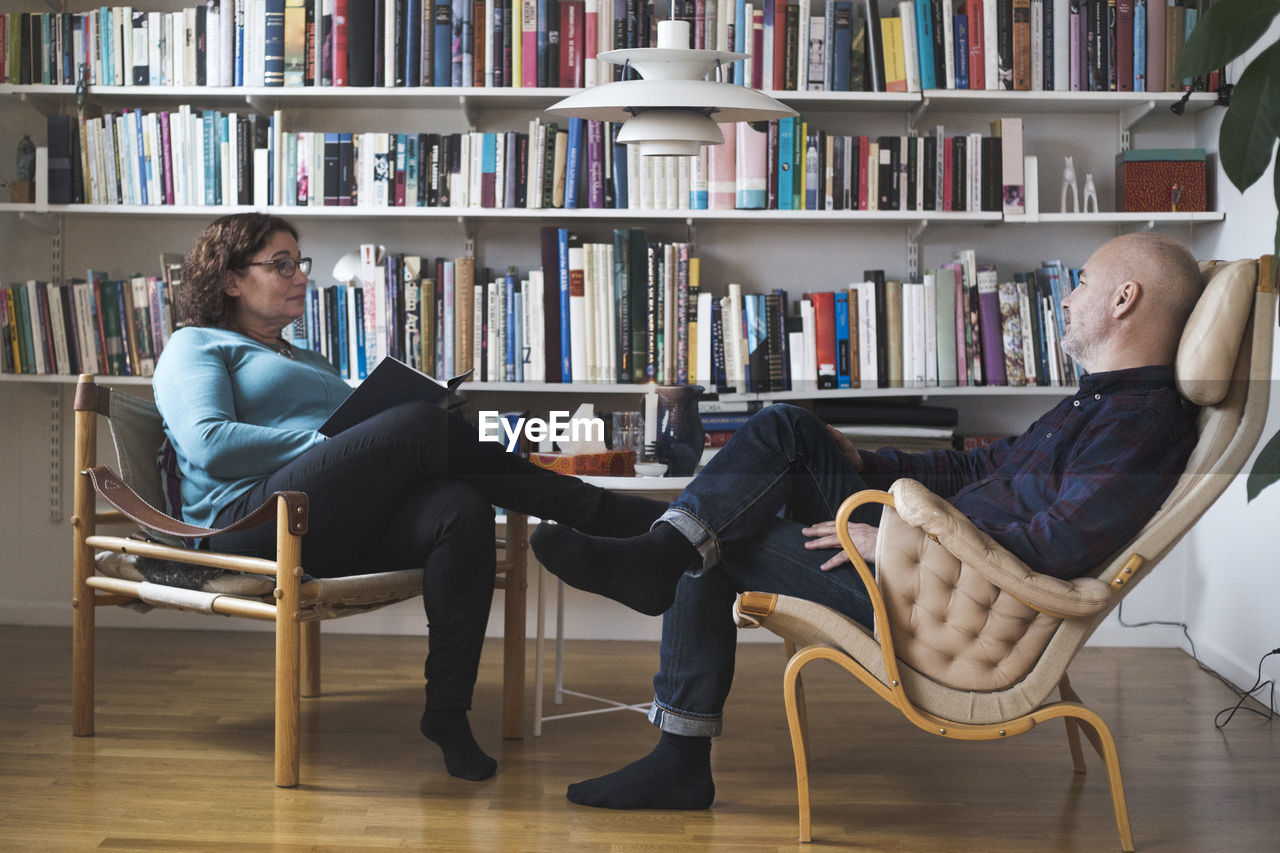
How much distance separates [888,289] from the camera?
327 centimetres

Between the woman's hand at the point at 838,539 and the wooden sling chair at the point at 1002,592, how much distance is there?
6 centimetres

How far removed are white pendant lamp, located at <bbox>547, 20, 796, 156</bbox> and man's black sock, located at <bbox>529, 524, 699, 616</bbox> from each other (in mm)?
700

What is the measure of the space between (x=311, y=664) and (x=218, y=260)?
37.5 inches

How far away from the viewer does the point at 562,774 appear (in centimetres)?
230

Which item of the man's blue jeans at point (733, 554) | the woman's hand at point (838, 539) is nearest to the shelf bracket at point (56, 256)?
the man's blue jeans at point (733, 554)

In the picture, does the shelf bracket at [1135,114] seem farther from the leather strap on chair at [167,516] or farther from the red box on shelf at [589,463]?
the leather strap on chair at [167,516]

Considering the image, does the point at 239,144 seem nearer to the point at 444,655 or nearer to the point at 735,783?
the point at 444,655

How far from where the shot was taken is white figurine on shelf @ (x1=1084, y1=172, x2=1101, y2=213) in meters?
3.29

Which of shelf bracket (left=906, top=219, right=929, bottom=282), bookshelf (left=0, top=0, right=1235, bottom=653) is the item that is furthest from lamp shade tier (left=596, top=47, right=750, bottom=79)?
shelf bracket (left=906, top=219, right=929, bottom=282)

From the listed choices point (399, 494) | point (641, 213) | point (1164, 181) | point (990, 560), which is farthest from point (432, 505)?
point (1164, 181)

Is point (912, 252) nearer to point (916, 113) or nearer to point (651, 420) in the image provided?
point (916, 113)

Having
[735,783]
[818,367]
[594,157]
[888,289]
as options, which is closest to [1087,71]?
[888,289]

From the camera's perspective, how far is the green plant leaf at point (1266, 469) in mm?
1489

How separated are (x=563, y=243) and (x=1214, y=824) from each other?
2048mm
